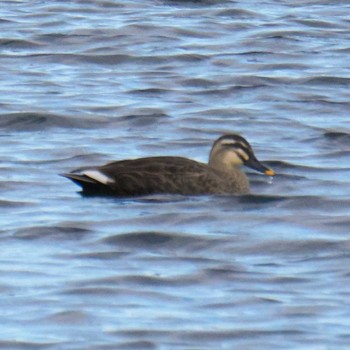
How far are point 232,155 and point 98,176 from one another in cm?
134

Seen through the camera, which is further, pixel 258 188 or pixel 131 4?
pixel 131 4

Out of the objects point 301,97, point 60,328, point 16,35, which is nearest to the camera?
point 60,328

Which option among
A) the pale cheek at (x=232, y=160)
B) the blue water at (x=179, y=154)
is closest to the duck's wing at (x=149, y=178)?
the blue water at (x=179, y=154)

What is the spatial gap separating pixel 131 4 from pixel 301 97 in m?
7.60

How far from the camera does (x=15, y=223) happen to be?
505 inches

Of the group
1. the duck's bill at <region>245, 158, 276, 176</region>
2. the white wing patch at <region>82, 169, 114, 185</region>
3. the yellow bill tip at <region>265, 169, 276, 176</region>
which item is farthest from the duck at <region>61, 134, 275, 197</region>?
the yellow bill tip at <region>265, 169, 276, 176</region>

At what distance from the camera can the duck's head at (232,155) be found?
47.2 ft

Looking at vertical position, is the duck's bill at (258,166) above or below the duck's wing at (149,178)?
below

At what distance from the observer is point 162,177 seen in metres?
13.8

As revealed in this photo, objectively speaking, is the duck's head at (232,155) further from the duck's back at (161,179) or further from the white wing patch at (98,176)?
the white wing patch at (98,176)

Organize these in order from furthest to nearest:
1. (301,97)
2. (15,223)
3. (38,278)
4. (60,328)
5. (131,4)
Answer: (131,4) < (301,97) < (15,223) < (38,278) < (60,328)

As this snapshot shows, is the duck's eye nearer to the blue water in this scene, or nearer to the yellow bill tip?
the yellow bill tip

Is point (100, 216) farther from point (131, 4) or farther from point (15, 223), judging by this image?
point (131, 4)

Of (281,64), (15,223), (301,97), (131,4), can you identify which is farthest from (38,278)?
(131,4)
